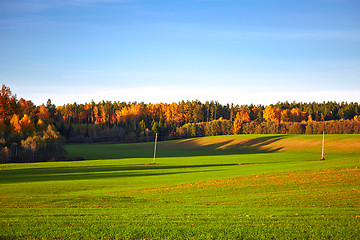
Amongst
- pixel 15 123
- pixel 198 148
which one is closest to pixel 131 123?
pixel 198 148

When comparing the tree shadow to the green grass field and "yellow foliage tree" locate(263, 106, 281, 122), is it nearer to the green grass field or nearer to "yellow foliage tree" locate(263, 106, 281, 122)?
the green grass field

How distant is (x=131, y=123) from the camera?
175625 mm

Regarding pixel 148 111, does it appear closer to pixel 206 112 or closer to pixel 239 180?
pixel 206 112

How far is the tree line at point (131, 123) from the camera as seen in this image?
78250 mm

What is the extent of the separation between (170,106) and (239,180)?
165 meters

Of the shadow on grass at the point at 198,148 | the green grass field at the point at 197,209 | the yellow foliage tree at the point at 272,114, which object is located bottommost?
the shadow on grass at the point at 198,148

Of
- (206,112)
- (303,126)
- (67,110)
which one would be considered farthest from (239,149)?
(67,110)

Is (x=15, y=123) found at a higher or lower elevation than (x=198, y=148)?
higher

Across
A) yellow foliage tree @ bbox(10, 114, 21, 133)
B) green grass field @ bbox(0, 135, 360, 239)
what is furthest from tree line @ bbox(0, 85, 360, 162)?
green grass field @ bbox(0, 135, 360, 239)

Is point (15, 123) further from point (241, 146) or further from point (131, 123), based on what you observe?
point (131, 123)

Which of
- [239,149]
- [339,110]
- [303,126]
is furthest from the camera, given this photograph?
[339,110]

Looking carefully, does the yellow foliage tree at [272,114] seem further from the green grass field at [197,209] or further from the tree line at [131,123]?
the green grass field at [197,209]

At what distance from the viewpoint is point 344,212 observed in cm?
1616

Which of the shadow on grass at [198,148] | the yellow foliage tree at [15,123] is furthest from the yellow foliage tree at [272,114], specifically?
the yellow foliage tree at [15,123]
